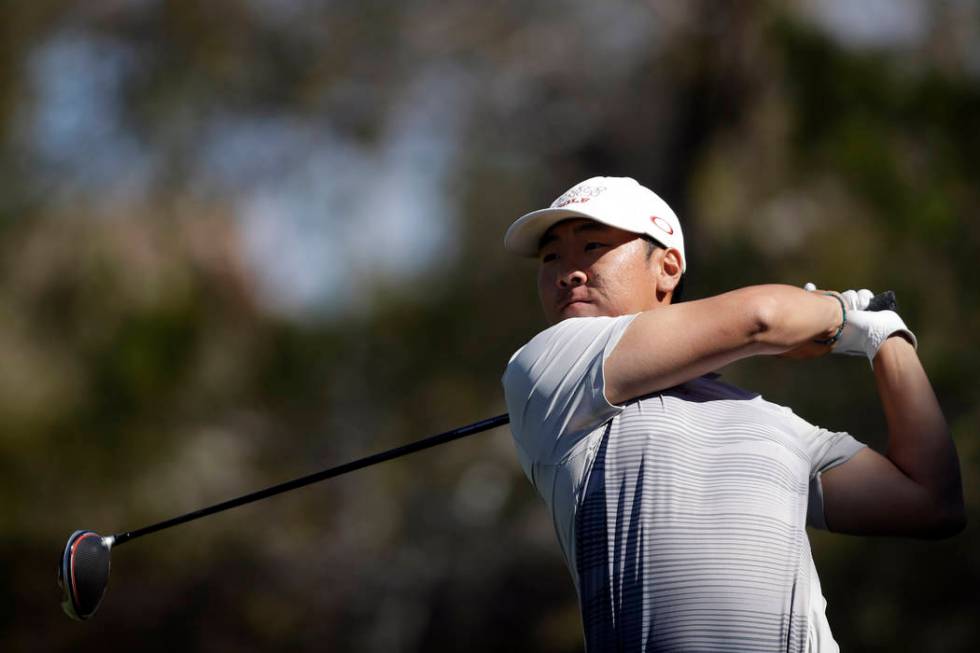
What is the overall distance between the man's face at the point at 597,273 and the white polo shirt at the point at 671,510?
128 mm

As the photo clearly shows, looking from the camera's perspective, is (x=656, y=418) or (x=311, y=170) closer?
(x=656, y=418)

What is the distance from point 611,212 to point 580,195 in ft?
0.20

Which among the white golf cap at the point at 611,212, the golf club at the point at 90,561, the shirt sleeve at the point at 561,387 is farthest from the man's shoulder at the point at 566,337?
the golf club at the point at 90,561

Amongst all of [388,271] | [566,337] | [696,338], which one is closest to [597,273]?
[566,337]

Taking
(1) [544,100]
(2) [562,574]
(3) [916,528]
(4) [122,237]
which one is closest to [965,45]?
(1) [544,100]

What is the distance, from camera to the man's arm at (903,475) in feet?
5.65

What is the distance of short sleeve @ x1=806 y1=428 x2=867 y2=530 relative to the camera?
1.74 m

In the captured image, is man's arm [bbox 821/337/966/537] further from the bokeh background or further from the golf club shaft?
the bokeh background

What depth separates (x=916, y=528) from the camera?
1.74 metres

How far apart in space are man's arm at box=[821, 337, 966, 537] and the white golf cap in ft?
1.13

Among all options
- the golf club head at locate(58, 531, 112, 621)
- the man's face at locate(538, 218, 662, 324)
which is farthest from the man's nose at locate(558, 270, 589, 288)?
the golf club head at locate(58, 531, 112, 621)

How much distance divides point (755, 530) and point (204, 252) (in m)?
4.63

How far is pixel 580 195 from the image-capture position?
181cm

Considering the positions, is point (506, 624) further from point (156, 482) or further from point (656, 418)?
point (656, 418)
